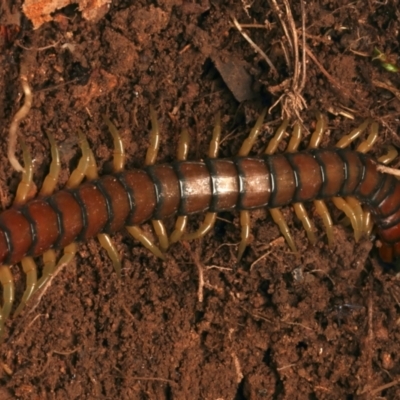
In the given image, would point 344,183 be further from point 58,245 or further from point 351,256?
point 58,245

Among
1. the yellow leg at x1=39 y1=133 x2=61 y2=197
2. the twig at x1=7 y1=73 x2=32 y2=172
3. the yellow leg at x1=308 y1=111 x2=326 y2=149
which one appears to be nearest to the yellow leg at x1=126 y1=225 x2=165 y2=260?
the yellow leg at x1=39 y1=133 x2=61 y2=197

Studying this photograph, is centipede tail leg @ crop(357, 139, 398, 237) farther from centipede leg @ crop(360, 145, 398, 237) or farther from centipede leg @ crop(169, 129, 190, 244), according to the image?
centipede leg @ crop(169, 129, 190, 244)

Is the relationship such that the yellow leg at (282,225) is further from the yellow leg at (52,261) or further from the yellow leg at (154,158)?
the yellow leg at (52,261)

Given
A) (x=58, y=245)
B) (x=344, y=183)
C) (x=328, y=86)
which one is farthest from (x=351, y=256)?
(x=58, y=245)

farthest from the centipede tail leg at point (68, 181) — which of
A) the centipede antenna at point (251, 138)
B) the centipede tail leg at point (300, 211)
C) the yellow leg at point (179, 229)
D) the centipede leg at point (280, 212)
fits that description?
the centipede tail leg at point (300, 211)

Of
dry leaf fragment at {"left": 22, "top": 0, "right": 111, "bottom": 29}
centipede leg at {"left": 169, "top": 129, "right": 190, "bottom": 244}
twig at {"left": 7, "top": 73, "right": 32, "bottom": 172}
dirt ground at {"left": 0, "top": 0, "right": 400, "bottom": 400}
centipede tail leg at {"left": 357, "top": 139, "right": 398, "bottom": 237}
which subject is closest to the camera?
twig at {"left": 7, "top": 73, "right": 32, "bottom": 172}

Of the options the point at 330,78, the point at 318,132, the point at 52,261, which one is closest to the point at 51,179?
the point at 52,261

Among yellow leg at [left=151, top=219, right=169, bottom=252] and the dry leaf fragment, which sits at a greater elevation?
the dry leaf fragment

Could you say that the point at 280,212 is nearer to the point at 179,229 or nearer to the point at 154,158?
the point at 179,229

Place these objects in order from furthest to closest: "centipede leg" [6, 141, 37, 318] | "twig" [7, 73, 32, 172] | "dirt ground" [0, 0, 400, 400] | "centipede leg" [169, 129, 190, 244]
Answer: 1. "centipede leg" [169, 129, 190, 244]
2. "dirt ground" [0, 0, 400, 400]
3. "centipede leg" [6, 141, 37, 318]
4. "twig" [7, 73, 32, 172]
